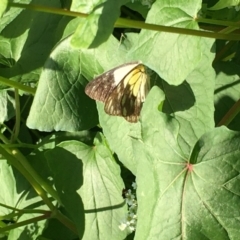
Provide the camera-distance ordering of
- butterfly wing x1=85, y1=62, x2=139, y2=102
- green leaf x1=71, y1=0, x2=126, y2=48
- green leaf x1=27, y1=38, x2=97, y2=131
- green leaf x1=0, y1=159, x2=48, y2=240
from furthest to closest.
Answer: green leaf x1=0, y1=159, x2=48, y2=240, green leaf x1=27, y1=38, x2=97, y2=131, butterfly wing x1=85, y1=62, x2=139, y2=102, green leaf x1=71, y1=0, x2=126, y2=48

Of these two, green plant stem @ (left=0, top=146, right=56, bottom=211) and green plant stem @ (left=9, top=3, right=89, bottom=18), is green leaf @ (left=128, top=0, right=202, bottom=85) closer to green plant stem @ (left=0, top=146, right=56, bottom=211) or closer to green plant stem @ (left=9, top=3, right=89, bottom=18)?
green plant stem @ (left=9, top=3, right=89, bottom=18)

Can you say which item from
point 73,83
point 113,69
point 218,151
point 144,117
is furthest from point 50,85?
point 218,151

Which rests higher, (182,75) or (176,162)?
(182,75)

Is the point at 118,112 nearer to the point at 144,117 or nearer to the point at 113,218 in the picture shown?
the point at 144,117

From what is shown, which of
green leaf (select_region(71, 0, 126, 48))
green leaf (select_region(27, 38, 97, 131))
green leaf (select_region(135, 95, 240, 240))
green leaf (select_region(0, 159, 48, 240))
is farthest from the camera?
green leaf (select_region(0, 159, 48, 240))

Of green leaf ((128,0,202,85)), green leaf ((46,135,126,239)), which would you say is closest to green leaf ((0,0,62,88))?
green leaf ((46,135,126,239))

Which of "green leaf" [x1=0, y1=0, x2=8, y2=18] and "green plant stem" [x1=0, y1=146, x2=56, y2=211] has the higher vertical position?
"green leaf" [x1=0, y1=0, x2=8, y2=18]

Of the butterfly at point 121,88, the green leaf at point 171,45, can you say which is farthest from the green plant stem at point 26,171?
the green leaf at point 171,45

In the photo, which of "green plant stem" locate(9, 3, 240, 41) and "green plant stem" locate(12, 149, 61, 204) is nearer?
"green plant stem" locate(9, 3, 240, 41)
